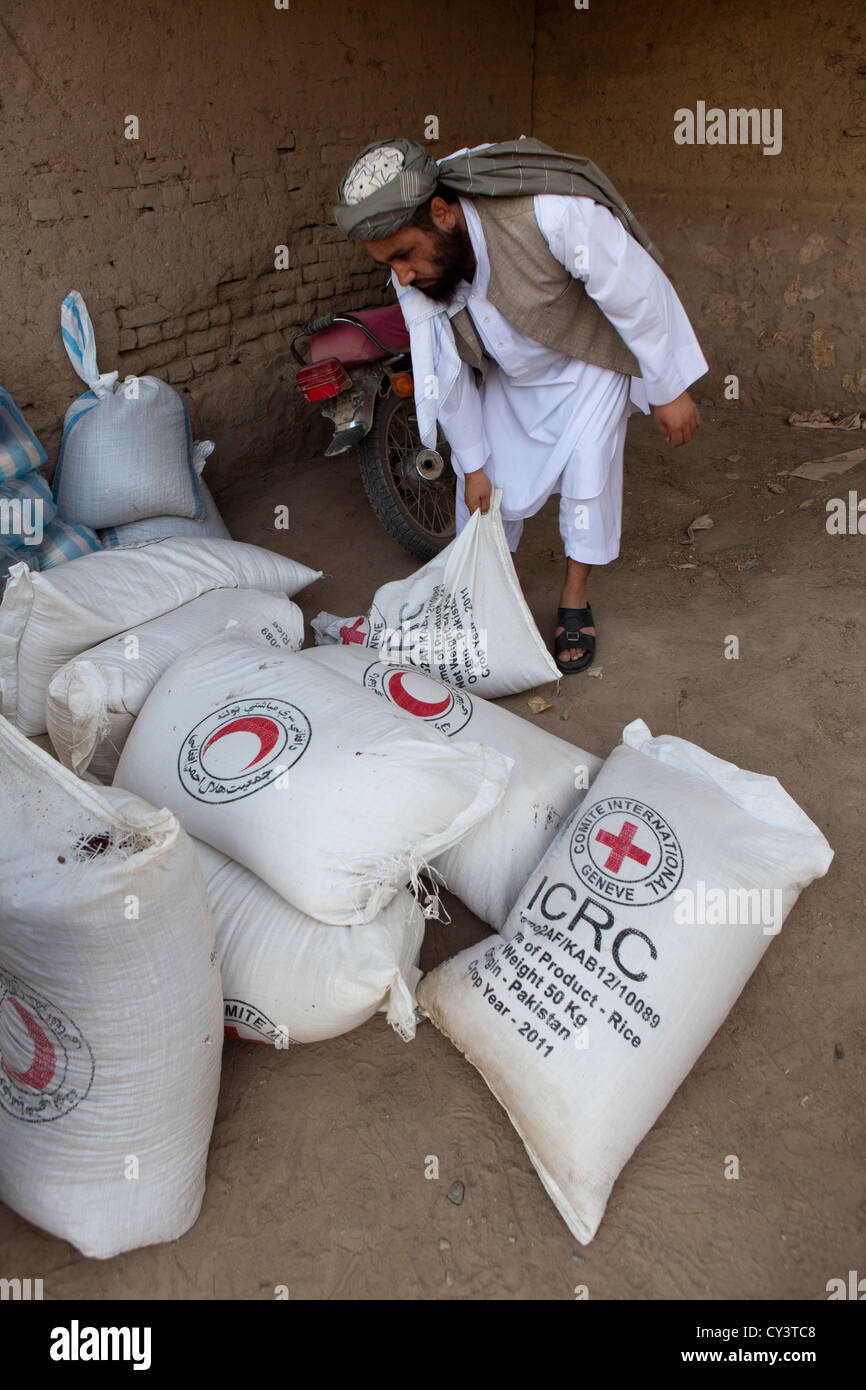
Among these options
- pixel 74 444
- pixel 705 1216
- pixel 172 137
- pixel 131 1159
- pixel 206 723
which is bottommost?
pixel 705 1216

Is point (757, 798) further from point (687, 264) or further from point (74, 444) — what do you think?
point (687, 264)

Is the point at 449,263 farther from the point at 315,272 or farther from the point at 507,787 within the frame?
the point at 315,272

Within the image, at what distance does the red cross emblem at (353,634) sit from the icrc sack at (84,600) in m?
0.28

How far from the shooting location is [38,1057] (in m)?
1.25

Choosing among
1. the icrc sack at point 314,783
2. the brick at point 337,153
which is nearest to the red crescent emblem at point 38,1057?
the icrc sack at point 314,783

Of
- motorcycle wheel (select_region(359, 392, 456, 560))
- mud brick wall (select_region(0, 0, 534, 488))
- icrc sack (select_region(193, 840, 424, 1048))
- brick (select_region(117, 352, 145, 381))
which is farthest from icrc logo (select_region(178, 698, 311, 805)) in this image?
brick (select_region(117, 352, 145, 381))

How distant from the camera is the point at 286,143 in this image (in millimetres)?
3227

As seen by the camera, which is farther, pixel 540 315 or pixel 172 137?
pixel 172 137

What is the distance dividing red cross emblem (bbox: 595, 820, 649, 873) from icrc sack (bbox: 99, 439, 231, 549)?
156 cm

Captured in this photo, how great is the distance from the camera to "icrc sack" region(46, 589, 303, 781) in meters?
1.72

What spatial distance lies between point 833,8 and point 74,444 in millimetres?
3307

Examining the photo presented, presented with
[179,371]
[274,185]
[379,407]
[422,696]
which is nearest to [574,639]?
[422,696]

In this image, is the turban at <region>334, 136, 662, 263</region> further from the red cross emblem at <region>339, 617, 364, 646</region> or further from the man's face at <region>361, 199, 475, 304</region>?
the red cross emblem at <region>339, 617, 364, 646</region>

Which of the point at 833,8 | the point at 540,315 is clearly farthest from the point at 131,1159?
the point at 833,8
